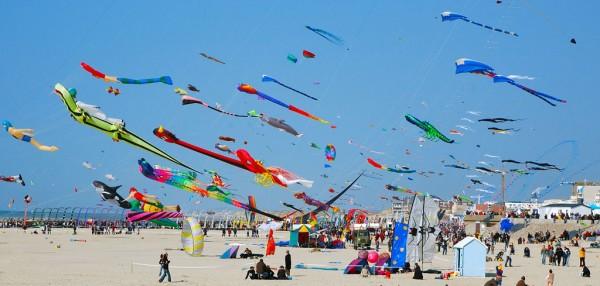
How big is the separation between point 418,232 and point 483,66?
24.2 feet

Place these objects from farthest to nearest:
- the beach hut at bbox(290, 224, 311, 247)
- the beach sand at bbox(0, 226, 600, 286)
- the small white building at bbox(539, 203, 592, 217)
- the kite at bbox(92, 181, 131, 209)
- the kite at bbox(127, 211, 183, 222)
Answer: the small white building at bbox(539, 203, 592, 217), the kite at bbox(127, 211, 183, 222), the kite at bbox(92, 181, 131, 209), the beach hut at bbox(290, 224, 311, 247), the beach sand at bbox(0, 226, 600, 286)

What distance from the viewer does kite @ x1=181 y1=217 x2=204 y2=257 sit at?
96.7 feet

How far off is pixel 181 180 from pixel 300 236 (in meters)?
8.61

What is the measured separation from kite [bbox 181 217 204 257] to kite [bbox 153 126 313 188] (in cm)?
306

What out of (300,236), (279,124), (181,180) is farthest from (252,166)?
(181,180)

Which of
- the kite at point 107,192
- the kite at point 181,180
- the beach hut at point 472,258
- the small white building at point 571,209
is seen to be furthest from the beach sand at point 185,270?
the small white building at point 571,209

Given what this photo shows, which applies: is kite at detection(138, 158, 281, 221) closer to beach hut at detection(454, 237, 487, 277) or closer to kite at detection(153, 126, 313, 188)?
kite at detection(153, 126, 313, 188)

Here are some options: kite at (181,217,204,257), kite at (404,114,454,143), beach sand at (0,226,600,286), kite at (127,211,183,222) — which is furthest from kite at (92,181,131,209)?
kite at (404,114,454,143)

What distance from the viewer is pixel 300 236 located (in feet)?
137

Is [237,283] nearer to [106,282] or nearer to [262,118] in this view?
[106,282]

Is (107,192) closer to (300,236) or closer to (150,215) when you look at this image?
(150,215)

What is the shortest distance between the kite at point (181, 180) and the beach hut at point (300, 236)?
3.14m

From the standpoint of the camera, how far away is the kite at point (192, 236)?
29.5m

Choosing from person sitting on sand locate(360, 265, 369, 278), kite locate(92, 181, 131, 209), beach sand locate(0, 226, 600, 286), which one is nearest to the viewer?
beach sand locate(0, 226, 600, 286)
